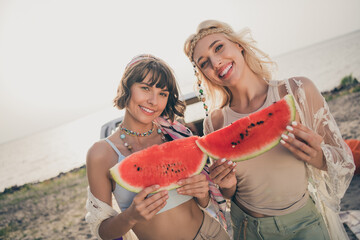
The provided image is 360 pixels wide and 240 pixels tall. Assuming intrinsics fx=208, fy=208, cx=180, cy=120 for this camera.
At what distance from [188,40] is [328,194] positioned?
72.3 inches

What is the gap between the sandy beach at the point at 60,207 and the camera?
235 inches

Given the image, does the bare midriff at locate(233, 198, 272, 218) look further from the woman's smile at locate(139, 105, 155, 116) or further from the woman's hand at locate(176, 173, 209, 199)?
the woman's smile at locate(139, 105, 155, 116)

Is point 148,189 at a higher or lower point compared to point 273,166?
higher

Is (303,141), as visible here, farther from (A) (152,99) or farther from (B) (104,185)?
(B) (104,185)

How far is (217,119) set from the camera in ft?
6.86

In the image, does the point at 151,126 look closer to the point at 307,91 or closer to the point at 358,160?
the point at 307,91

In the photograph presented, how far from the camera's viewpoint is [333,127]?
1592mm

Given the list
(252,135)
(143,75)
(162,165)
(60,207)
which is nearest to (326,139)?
(252,135)

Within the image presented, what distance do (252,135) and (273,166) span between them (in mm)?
307

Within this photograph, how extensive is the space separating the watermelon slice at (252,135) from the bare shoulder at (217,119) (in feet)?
1.16

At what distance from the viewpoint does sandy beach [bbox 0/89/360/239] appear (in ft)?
19.6

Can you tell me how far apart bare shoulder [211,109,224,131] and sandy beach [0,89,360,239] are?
3.18 m

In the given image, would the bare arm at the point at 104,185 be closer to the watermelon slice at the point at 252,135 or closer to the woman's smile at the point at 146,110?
the woman's smile at the point at 146,110

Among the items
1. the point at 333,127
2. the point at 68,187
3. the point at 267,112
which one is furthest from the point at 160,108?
the point at 68,187
